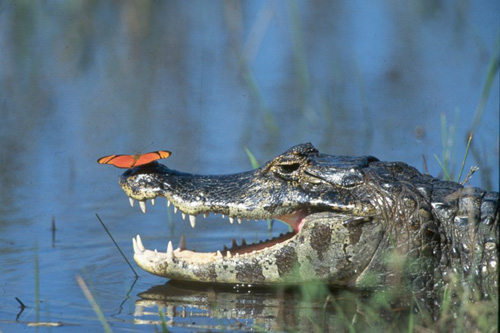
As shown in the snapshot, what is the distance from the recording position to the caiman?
16.7 feet

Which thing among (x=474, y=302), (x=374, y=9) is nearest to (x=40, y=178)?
(x=474, y=302)

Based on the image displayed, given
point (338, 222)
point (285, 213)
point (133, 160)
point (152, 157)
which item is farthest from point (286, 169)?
point (133, 160)

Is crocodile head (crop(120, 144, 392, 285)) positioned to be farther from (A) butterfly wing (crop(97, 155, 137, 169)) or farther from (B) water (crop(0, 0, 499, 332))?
(B) water (crop(0, 0, 499, 332))

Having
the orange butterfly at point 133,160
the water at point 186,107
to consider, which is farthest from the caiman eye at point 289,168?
the water at point 186,107

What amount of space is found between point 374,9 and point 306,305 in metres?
7.25

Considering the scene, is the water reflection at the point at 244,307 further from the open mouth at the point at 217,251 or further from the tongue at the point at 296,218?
the tongue at the point at 296,218

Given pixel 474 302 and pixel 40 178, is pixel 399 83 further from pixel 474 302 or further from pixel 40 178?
pixel 474 302

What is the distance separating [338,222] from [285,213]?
0.31 meters

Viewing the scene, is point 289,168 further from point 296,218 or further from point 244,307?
point 244,307

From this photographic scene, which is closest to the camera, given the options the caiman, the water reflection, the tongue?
the water reflection

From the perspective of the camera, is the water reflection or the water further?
the water

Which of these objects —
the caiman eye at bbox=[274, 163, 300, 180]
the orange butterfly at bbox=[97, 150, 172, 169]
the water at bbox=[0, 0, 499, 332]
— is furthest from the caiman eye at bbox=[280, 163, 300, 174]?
the water at bbox=[0, 0, 499, 332]

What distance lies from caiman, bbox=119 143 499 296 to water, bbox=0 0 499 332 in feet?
0.77

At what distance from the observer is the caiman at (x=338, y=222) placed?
5094 mm
